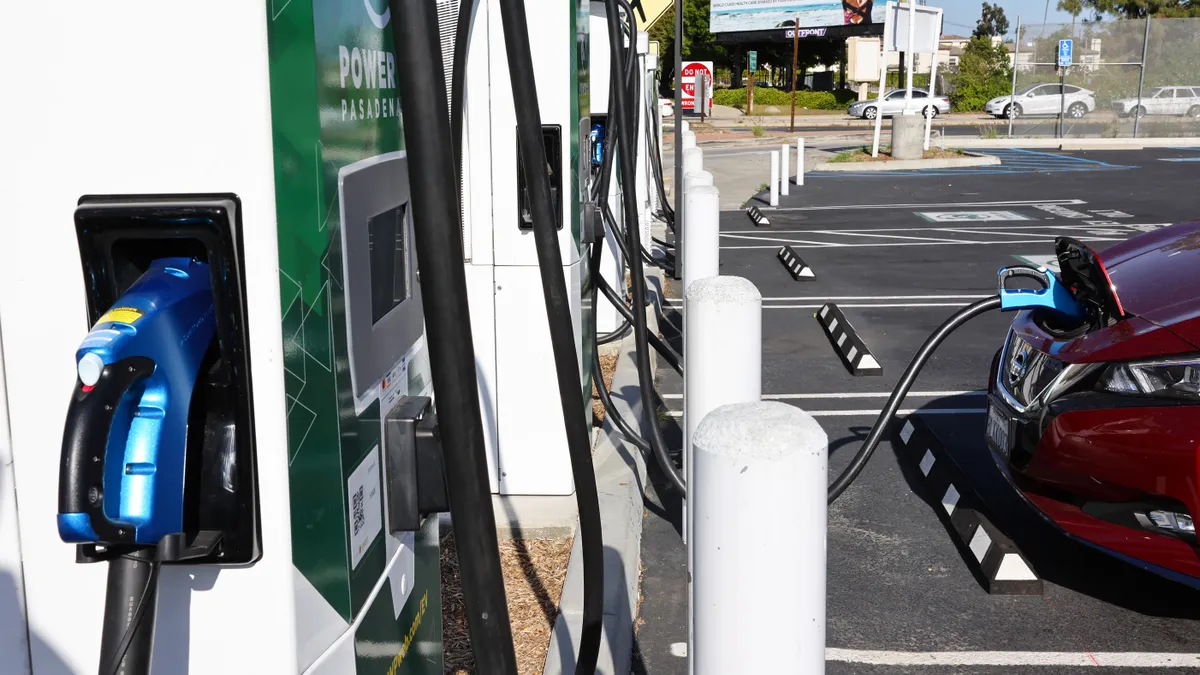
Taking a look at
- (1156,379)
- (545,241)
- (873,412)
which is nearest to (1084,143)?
(873,412)

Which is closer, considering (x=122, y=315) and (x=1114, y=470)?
(x=122, y=315)

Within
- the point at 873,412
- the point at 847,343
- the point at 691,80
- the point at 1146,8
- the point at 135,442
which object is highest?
→ the point at 1146,8

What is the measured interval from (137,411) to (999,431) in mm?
4039

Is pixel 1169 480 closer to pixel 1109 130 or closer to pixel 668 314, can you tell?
pixel 668 314

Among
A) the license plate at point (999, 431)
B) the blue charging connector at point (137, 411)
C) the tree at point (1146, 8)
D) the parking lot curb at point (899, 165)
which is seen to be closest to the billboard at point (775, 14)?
the tree at point (1146, 8)

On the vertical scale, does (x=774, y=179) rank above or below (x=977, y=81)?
below

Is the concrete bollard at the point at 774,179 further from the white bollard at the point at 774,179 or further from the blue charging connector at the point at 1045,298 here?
the blue charging connector at the point at 1045,298

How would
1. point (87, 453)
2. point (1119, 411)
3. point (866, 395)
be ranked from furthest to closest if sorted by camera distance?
point (866, 395)
point (1119, 411)
point (87, 453)

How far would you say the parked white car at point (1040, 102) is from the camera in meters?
36.5

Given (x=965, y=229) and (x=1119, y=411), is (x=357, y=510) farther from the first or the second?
(x=965, y=229)

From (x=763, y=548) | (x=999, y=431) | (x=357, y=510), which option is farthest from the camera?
(x=999, y=431)

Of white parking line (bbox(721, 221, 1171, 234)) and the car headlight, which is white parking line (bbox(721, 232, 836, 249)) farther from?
the car headlight

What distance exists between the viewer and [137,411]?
1.44 metres

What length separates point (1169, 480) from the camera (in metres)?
3.99
